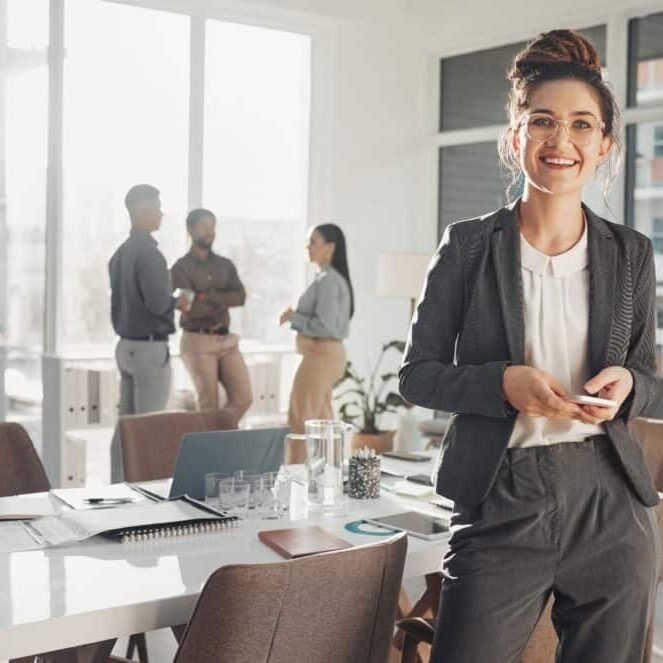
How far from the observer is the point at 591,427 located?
5.84ft

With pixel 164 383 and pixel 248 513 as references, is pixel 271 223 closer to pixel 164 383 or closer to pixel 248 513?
pixel 164 383

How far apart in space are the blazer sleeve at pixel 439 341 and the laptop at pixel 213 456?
2.78 ft

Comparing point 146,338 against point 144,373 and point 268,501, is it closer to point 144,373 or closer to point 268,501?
point 144,373

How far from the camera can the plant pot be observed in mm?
6914

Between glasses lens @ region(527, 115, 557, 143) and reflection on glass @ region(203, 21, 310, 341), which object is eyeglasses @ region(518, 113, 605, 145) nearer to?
glasses lens @ region(527, 115, 557, 143)

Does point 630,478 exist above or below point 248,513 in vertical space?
above

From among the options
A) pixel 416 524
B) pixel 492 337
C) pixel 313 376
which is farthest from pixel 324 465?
pixel 313 376

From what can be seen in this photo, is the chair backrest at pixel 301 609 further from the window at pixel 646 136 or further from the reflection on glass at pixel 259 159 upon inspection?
the reflection on glass at pixel 259 159

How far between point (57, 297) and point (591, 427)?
197 inches

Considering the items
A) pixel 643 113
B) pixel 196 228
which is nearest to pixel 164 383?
pixel 196 228

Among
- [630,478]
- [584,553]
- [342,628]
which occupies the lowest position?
[342,628]

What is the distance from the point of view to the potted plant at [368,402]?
22.8ft

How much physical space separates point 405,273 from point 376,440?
1.21m

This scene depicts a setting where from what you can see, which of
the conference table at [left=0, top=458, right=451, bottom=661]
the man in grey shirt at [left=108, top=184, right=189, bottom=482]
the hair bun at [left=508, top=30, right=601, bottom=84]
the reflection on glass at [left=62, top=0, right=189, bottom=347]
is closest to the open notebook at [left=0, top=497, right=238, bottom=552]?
the conference table at [left=0, top=458, right=451, bottom=661]
